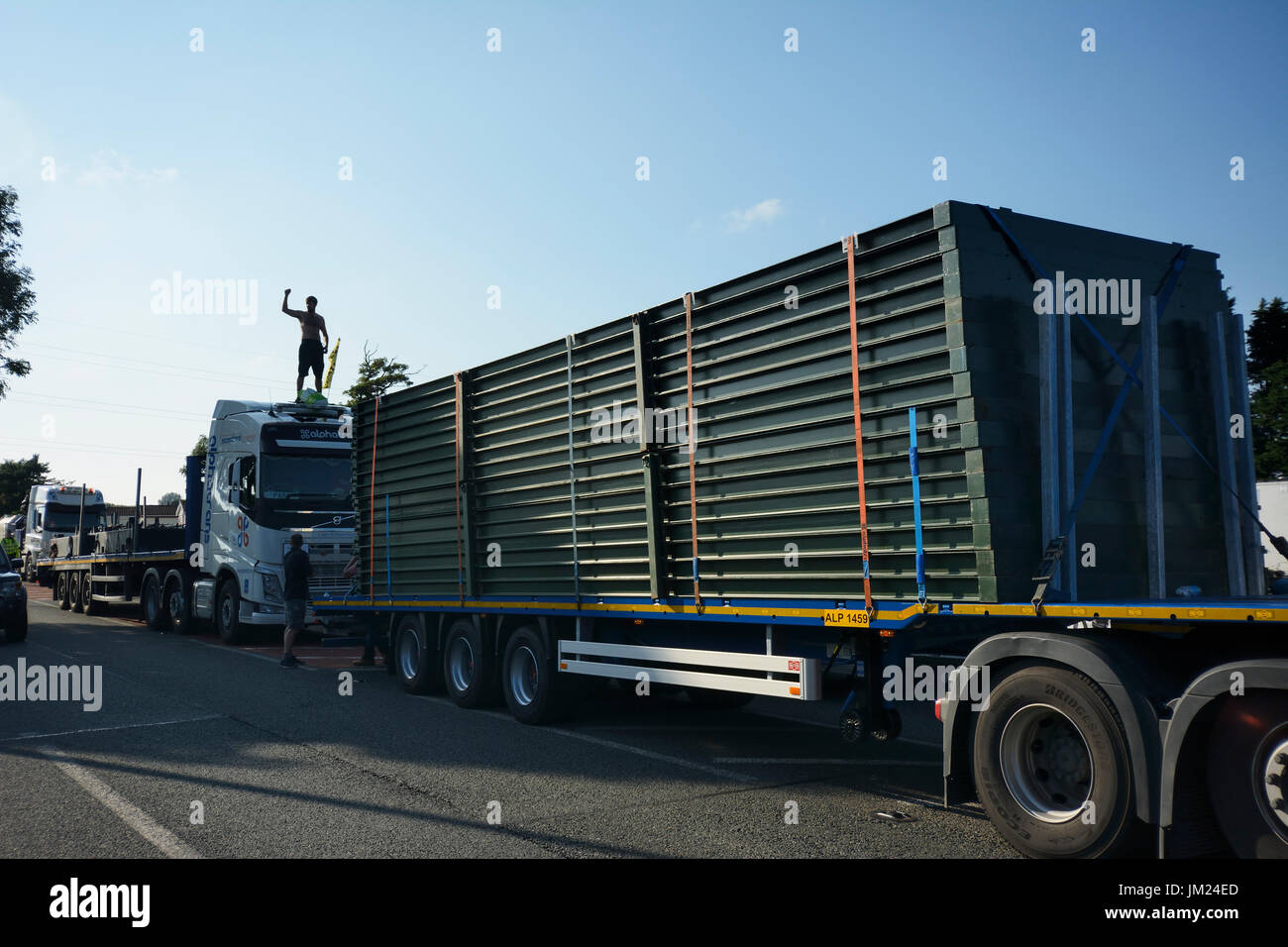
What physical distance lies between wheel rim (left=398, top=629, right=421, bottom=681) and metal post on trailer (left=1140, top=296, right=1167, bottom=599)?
Answer: 7.82 metres

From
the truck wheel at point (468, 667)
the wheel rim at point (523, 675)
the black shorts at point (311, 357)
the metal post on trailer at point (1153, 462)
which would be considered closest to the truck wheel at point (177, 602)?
the black shorts at point (311, 357)

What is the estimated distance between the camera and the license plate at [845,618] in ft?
20.1

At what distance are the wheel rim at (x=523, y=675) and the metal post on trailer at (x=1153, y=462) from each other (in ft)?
17.8

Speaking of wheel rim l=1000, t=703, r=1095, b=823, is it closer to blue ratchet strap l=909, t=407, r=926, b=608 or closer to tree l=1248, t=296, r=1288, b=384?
blue ratchet strap l=909, t=407, r=926, b=608

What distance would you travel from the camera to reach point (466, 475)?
415 inches

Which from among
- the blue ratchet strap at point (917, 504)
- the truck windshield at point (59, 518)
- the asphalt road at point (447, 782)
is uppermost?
the truck windshield at point (59, 518)

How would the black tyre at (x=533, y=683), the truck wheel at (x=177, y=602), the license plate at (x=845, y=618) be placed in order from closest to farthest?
the license plate at (x=845, y=618)
the black tyre at (x=533, y=683)
the truck wheel at (x=177, y=602)

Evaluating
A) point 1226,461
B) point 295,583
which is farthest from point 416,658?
point 1226,461

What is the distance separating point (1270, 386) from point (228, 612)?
37.6m

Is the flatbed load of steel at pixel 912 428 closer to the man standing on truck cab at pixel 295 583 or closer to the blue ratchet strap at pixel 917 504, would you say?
the blue ratchet strap at pixel 917 504
